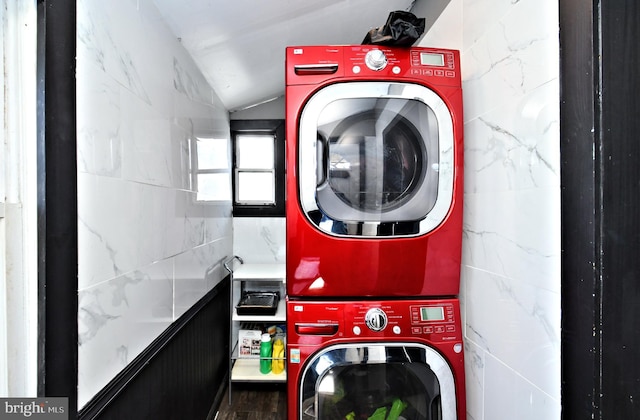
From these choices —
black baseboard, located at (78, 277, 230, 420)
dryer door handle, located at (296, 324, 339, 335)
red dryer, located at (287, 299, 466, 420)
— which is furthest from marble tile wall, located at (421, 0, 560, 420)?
black baseboard, located at (78, 277, 230, 420)

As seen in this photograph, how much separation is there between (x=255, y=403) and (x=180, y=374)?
95 centimetres

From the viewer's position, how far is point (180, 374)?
1.43 metres

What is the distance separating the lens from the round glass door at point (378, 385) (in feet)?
3.56

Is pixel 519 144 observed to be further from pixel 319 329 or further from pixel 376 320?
pixel 319 329

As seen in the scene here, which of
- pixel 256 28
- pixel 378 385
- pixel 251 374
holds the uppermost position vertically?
pixel 256 28

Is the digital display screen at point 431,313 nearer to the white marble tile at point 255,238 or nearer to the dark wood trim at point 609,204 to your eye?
the dark wood trim at point 609,204

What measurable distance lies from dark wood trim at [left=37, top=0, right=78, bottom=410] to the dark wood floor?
156cm

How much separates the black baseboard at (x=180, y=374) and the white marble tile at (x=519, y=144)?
1316 millimetres

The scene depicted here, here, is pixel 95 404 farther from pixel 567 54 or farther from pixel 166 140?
pixel 567 54

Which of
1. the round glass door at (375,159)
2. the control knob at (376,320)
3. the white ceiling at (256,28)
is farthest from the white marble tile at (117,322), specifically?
the white ceiling at (256,28)

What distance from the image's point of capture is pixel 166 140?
4.22ft

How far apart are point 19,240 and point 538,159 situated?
49.6 inches

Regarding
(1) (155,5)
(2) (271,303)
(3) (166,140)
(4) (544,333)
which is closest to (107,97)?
(3) (166,140)

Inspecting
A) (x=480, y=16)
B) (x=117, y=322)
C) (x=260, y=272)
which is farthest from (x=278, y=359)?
(x=480, y=16)
